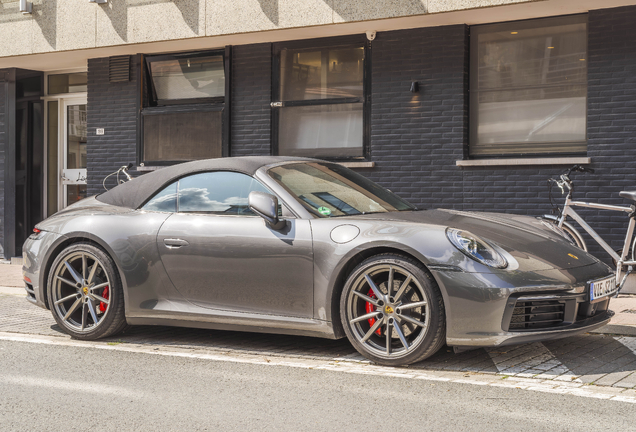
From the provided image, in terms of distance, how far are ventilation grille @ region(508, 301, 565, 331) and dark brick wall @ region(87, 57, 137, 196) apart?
29.1 feet

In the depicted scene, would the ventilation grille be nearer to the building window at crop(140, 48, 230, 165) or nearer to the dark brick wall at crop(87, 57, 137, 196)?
the building window at crop(140, 48, 230, 165)

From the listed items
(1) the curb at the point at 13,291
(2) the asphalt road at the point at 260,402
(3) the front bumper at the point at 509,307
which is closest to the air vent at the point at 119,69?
(1) the curb at the point at 13,291

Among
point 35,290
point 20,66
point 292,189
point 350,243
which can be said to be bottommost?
point 35,290

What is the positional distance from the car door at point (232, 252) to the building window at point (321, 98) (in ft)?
16.9

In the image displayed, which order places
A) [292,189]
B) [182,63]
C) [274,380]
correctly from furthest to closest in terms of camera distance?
[182,63], [292,189], [274,380]

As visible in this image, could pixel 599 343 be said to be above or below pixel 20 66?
below

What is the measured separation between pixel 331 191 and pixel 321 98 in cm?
557

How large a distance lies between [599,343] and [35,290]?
4.49 metres

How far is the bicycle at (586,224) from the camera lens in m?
7.74

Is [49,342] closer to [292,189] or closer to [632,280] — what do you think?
[292,189]

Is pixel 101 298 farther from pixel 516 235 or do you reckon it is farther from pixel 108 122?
pixel 108 122

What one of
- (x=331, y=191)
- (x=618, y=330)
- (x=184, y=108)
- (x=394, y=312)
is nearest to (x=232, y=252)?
(x=331, y=191)

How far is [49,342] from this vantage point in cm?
612

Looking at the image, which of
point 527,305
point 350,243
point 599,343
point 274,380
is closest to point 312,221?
point 350,243
